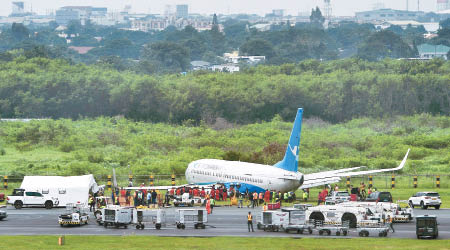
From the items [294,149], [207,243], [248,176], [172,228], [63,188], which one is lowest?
[172,228]

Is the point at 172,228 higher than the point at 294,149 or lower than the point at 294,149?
lower

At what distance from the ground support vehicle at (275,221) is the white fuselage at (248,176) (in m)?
17.3

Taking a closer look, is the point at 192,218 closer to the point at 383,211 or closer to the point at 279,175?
the point at 383,211

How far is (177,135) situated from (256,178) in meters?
75.4

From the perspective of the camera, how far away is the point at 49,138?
151 m

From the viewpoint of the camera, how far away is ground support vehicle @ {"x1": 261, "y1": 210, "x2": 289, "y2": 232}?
217 ft

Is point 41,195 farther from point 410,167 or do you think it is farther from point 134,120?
point 134,120

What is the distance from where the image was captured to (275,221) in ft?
217

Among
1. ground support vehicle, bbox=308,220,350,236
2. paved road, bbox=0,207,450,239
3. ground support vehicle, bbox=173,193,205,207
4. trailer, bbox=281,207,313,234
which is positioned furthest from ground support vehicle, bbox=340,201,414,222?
ground support vehicle, bbox=173,193,205,207

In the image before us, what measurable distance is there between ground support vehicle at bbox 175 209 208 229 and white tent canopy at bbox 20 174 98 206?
55.8ft

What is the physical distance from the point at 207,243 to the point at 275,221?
713cm

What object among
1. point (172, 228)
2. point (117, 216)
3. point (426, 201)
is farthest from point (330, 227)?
point (426, 201)

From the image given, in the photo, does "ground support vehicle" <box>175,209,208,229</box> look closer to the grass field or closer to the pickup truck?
the grass field

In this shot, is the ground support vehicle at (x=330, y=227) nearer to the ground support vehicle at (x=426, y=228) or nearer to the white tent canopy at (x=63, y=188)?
the ground support vehicle at (x=426, y=228)
